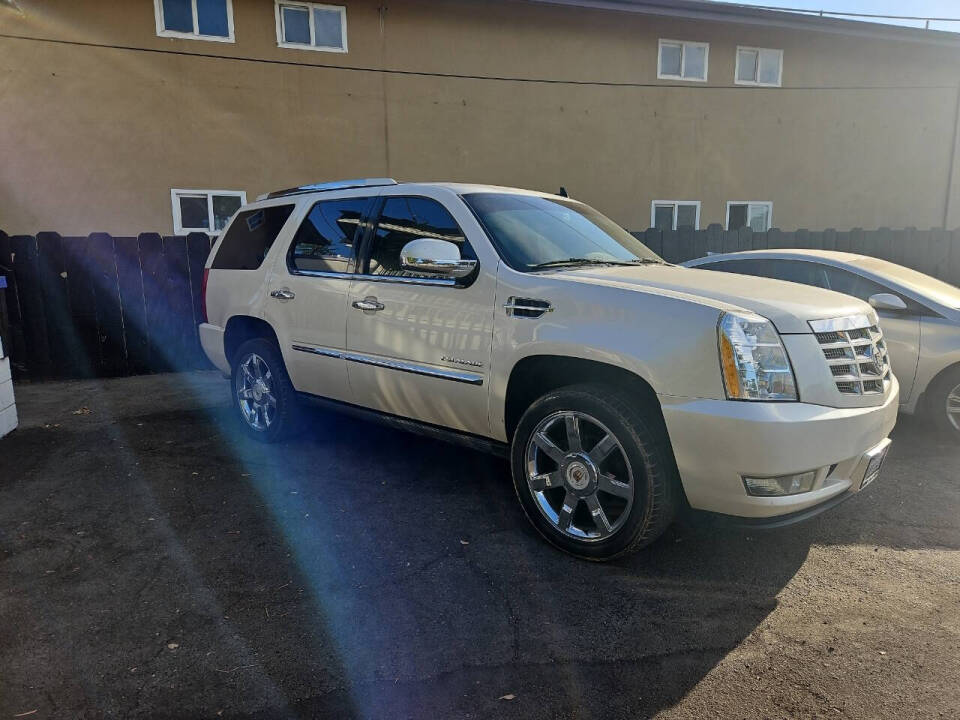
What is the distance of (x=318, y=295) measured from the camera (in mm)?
4488

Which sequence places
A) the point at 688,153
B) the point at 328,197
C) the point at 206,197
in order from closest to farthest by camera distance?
1. the point at 328,197
2. the point at 206,197
3. the point at 688,153

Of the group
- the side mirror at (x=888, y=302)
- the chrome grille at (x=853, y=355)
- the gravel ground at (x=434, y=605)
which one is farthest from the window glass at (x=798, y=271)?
the chrome grille at (x=853, y=355)

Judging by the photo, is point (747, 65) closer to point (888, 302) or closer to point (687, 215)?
point (687, 215)

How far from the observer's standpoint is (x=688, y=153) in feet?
44.9

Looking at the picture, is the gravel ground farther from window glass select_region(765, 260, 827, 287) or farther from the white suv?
window glass select_region(765, 260, 827, 287)

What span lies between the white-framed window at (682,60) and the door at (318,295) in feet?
35.8

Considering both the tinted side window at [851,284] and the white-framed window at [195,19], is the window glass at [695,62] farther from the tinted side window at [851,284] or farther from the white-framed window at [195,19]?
the tinted side window at [851,284]

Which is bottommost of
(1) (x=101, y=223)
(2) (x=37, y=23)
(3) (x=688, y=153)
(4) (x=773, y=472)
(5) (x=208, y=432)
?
(5) (x=208, y=432)

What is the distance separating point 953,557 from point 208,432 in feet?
17.3

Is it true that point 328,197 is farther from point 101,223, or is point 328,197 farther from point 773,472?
point 101,223

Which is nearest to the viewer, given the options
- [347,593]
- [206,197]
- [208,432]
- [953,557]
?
[347,593]

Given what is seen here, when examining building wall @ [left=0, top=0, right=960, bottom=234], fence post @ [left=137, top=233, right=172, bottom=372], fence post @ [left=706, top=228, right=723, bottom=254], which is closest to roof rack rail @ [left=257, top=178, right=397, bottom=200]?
fence post @ [left=137, top=233, right=172, bottom=372]

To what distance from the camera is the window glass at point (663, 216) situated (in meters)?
13.7

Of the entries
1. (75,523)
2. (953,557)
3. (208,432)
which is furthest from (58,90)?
(953,557)
